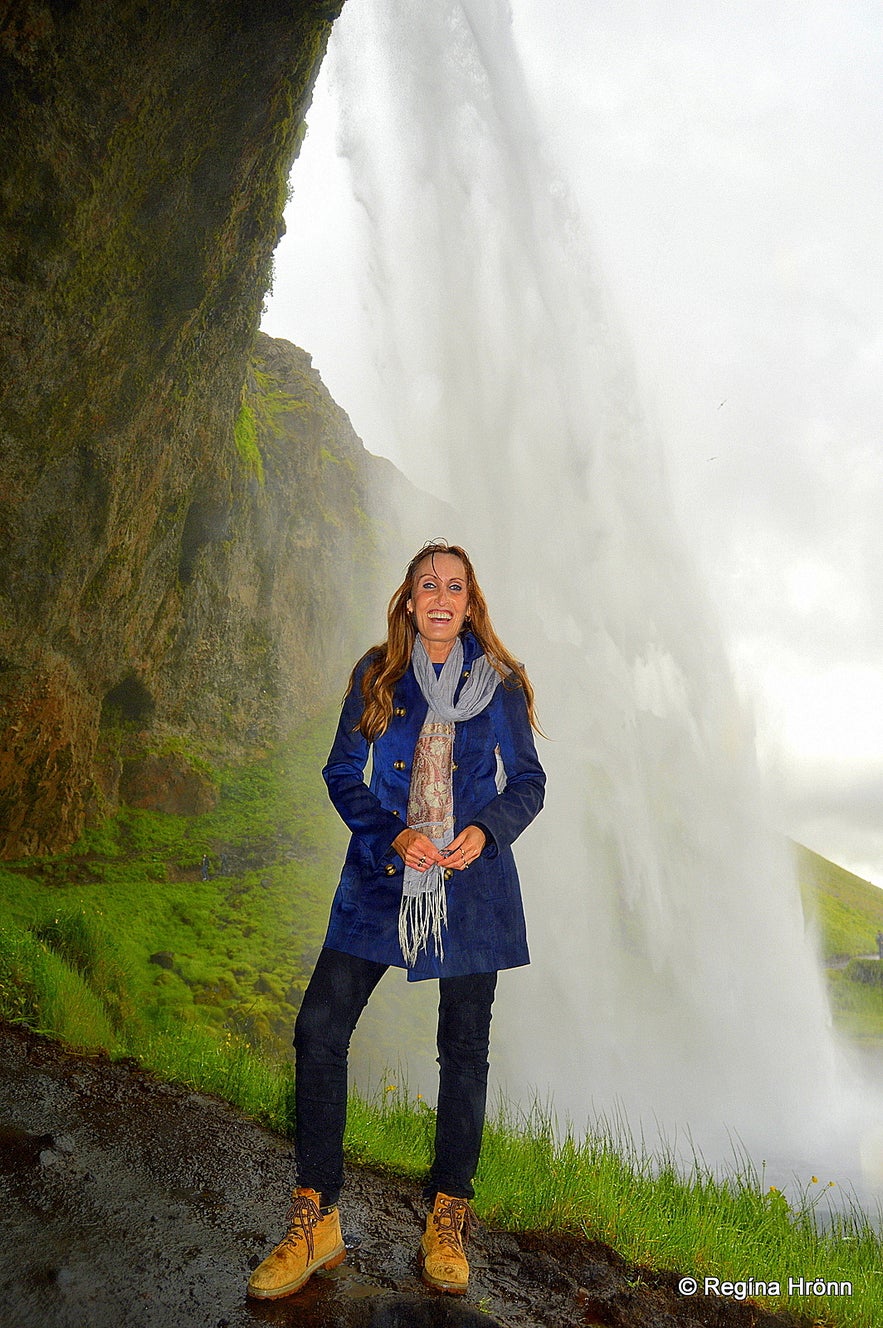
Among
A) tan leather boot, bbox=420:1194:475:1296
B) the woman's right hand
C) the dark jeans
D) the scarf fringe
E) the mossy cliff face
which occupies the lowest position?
tan leather boot, bbox=420:1194:475:1296

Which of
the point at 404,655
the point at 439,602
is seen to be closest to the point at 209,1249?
the point at 404,655

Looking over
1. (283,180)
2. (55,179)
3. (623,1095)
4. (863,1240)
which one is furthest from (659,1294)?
(623,1095)

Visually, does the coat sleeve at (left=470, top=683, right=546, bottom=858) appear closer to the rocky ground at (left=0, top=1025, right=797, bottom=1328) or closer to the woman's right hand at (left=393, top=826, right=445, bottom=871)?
the woman's right hand at (left=393, top=826, right=445, bottom=871)

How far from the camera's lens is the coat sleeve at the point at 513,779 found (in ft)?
8.92

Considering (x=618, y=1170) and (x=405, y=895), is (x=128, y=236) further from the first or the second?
(x=618, y=1170)

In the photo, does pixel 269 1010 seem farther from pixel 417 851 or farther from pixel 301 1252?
pixel 417 851

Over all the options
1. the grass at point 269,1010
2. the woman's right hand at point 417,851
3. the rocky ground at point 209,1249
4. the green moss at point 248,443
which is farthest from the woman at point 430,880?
the green moss at point 248,443

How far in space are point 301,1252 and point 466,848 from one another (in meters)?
1.41

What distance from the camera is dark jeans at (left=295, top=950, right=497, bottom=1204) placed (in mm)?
2559

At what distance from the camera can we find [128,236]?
301 inches

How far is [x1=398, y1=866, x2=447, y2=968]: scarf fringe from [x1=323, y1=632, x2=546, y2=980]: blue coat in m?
0.03

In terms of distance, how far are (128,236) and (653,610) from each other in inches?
742

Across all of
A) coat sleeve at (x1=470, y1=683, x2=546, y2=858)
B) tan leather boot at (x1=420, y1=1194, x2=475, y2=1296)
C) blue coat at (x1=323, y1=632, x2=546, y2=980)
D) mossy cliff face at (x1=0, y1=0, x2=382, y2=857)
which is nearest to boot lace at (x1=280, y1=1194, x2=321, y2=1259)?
tan leather boot at (x1=420, y1=1194, x2=475, y2=1296)

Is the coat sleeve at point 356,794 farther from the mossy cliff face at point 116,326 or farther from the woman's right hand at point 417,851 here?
the mossy cliff face at point 116,326
